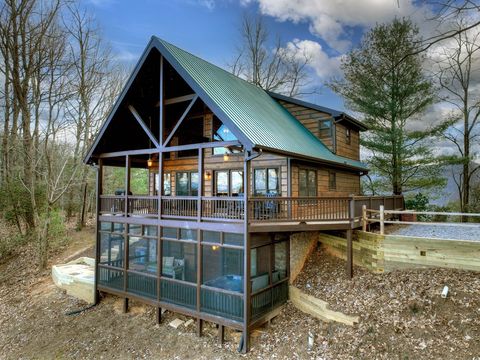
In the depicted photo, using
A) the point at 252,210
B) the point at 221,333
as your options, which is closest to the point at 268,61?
the point at 252,210

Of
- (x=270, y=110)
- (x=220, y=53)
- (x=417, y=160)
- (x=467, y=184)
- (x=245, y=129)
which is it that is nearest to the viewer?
(x=245, y=129)

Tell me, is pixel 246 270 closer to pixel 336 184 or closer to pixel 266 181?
pixel 266 181

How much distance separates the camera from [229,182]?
1333cm

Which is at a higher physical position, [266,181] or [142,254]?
[266,181]

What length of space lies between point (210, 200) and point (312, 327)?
5307mm

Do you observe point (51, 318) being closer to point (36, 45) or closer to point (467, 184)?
point (36, 45)

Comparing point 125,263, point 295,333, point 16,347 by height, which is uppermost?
point 125,263

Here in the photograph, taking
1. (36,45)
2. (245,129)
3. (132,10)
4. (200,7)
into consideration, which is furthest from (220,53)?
(245,129)

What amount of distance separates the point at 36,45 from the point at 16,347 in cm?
1760

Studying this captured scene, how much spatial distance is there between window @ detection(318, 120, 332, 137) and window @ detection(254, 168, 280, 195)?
499 cm

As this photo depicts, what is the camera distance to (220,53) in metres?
28.0

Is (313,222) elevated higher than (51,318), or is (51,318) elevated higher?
(313,222)

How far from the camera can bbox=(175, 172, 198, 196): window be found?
565 inches

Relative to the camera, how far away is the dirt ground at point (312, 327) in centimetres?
729
